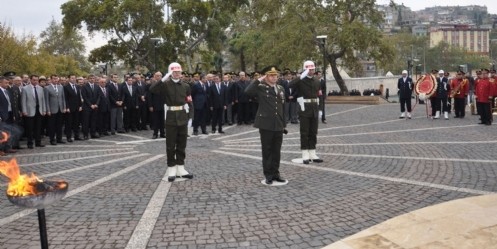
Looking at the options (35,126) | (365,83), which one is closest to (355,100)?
(365,83)

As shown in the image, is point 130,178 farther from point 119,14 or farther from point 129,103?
point 119,14

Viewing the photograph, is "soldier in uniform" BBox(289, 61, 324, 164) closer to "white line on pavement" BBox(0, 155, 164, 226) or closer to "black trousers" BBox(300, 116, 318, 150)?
"black trousers" BBox(300, 116, 318, 150)

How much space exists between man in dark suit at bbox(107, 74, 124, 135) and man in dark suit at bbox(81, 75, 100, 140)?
0.60 metres

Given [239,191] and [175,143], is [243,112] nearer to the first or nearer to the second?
[175,143]

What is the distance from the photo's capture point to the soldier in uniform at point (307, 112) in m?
9.75

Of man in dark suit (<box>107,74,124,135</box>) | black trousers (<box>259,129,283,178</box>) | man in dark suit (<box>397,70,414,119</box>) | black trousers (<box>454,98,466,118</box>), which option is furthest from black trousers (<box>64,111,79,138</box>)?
black trousers (<box>454,98,466,118</box>)

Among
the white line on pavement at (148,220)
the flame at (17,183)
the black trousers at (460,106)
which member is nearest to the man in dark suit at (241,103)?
the black trousers at (460,106)

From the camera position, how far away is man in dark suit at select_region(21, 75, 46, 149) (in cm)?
1262

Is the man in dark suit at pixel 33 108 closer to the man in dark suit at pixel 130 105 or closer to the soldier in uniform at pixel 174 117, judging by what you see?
the man in dark suit at pixel 130 105

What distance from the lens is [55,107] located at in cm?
1338

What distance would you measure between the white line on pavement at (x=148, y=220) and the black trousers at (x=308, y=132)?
310cm

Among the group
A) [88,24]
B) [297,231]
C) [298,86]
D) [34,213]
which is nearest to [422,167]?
[298,86]

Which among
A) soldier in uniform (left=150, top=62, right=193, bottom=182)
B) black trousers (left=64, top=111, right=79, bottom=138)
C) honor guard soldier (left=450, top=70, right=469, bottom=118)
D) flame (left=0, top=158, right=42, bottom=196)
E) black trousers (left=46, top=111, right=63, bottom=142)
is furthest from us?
honor guard soldier (left=450, top=70, right=469, bottom=118)

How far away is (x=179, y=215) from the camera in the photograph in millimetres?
6434
